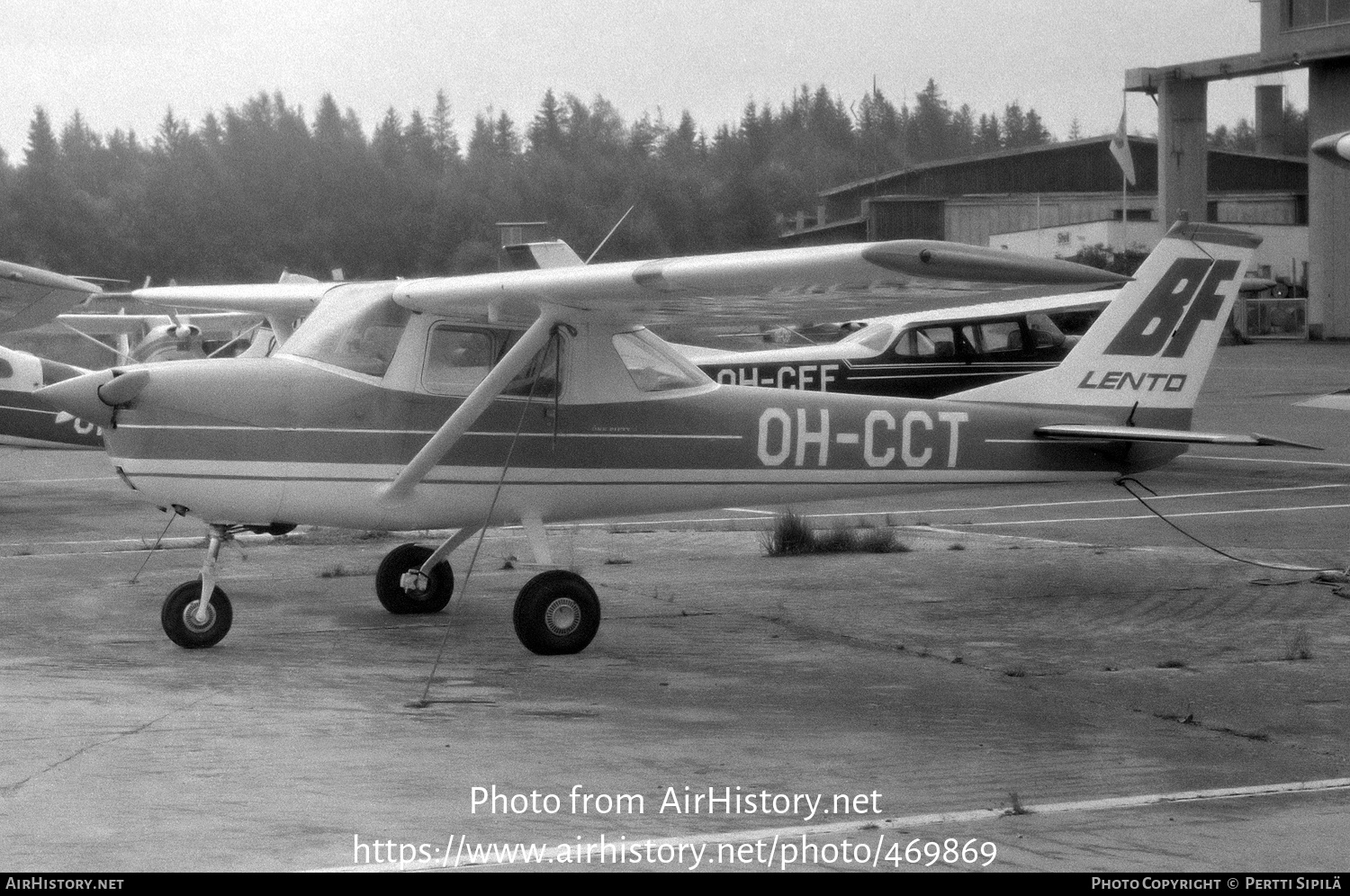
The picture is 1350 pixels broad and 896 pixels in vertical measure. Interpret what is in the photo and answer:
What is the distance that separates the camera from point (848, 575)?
37.1ft

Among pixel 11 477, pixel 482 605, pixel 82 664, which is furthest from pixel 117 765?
pixel 11 477

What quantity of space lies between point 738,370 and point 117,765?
12.3 metres

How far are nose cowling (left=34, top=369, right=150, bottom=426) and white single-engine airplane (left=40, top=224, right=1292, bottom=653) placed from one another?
0.04 ft

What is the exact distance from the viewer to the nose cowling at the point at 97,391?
803 centimetres

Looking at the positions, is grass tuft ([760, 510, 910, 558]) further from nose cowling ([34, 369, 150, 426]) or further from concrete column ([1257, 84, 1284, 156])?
concrete column ([1257, 84, 1284, 156])

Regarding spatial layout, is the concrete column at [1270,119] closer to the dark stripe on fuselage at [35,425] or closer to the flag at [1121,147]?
the flag at [1121,147]

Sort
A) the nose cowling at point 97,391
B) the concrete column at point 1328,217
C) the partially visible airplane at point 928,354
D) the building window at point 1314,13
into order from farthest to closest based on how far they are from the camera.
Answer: the building window at point 1314,13 < the concrete column at point 1328,217 < the partially visible airplane at point 928,354 < the nose cowling at point 97,391

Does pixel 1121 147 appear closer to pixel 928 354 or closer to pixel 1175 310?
pixel 928 354

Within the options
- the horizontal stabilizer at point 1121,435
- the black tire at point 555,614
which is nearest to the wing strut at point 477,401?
the black tire at point 555,614

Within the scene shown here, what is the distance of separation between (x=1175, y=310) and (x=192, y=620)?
22.0 ft

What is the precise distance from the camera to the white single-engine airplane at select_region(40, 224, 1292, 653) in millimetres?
8195

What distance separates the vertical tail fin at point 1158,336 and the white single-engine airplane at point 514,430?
0.44m

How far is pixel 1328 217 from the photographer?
48.2 meters

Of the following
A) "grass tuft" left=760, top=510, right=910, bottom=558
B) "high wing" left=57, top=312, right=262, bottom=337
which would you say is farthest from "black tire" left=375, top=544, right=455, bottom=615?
"high wing" left=57, top=312, right=262, bottom=337
